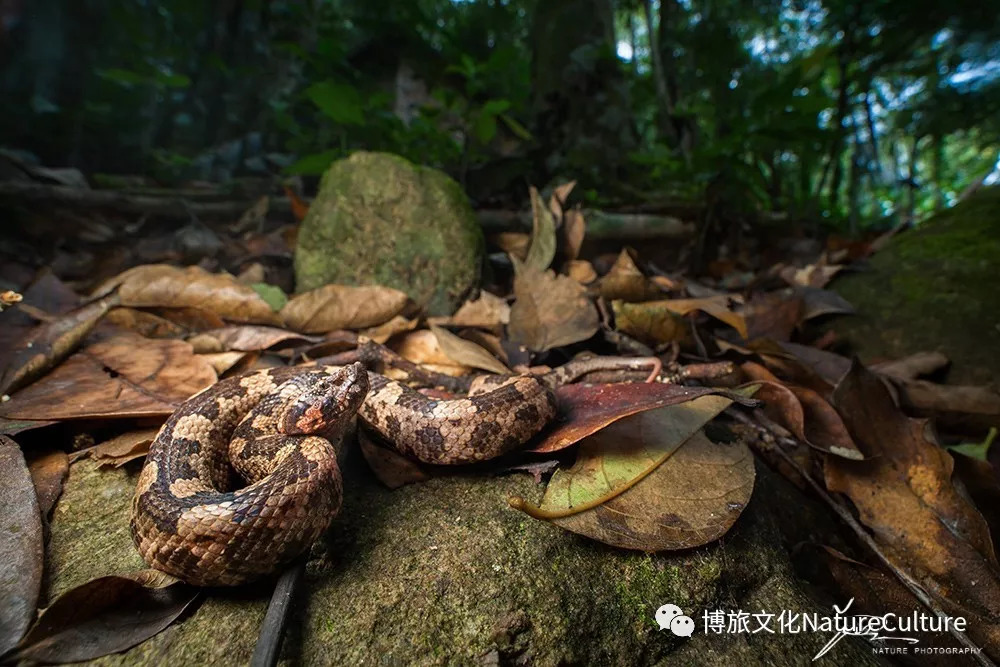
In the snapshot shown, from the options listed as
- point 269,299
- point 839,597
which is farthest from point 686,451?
point 269,299

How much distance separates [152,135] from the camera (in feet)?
27.1

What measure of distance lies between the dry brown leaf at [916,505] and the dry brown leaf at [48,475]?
3.40 m

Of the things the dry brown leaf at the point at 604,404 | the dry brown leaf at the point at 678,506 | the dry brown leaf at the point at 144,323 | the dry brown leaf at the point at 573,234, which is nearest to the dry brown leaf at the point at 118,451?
the dry brown leaf at the point at 144,323

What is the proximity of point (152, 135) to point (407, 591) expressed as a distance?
31.5 feet

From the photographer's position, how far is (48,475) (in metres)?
2.07

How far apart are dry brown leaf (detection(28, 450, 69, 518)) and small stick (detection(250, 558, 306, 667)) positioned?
1.10m

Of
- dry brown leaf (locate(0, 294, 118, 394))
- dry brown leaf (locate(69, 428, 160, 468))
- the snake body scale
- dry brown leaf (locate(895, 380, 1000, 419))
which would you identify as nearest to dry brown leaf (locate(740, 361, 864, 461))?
dry brown leaf (locate(895, 380, 1000, 419))

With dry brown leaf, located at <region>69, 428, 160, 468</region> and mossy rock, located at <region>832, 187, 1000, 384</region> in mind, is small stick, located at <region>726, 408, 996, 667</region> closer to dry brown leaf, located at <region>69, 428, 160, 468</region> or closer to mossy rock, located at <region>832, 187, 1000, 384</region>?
mossy rock, located at <region>832, 187, 1000, 384</region>

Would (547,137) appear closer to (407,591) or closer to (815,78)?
(815,78)

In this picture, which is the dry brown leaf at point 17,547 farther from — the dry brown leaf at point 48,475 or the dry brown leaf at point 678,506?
the dry brown leaf at point 678,506

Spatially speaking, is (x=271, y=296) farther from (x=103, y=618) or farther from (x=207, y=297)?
(x=103, y=618)

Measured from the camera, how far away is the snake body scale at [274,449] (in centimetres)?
171

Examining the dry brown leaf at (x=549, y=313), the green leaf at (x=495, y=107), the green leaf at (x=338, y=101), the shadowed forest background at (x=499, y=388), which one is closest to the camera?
the shadowed forest background at (x=499, y=388)

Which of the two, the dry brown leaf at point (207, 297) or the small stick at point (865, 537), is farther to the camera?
the dry brown leaf at point (207, 297)
